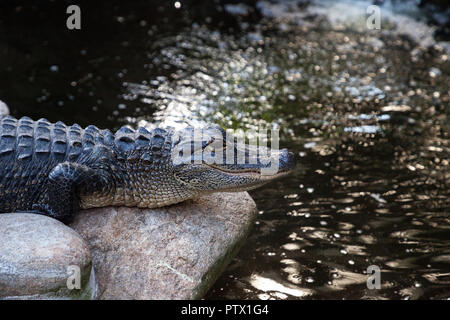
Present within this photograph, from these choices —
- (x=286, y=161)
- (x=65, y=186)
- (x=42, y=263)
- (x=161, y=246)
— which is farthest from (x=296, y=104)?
(x=42, y=263)

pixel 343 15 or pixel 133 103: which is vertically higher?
pixel 343 15

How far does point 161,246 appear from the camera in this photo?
369 centimetres

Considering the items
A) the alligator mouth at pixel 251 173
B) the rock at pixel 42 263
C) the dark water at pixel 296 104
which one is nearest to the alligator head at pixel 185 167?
the alligator mouth at pixel 251 173

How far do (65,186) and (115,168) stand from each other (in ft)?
1.25

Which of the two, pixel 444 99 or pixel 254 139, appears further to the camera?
pixel 444 99

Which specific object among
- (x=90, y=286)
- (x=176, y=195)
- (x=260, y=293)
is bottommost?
(x=260, y=293)

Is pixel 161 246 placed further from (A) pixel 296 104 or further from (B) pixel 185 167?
(A) pixel 296 104

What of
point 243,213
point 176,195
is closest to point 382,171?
point 243,213

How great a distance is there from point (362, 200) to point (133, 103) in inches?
130

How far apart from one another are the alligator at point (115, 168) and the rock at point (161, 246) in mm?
124

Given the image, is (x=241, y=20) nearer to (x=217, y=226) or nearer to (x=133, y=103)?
(x=133, y=103)

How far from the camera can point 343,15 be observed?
10398mm

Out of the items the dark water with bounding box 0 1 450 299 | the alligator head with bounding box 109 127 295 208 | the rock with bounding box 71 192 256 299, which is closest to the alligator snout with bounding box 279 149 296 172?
the alligator head with bounding box 109 127 295 208

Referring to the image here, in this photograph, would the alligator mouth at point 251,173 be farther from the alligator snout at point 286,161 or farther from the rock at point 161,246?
the rock at point 161,246
